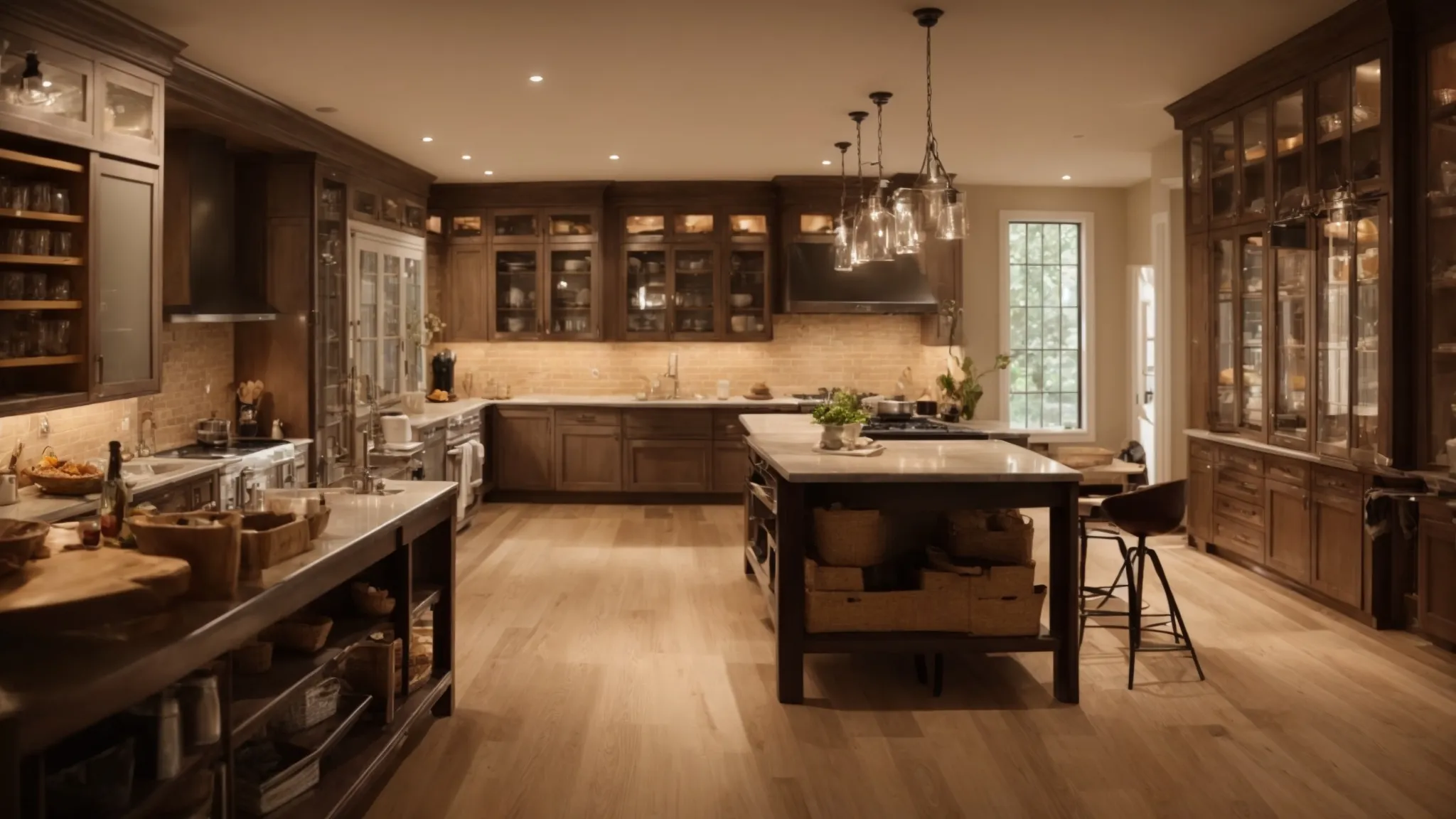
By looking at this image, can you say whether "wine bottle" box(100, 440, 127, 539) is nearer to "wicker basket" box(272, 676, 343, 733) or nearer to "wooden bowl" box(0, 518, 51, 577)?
"wooden bowl" box(0, 518, 51, 577)

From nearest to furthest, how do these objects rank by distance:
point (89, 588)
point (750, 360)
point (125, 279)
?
1. point (89, 588)
2. point (125, 279)
3. point (750, 360)

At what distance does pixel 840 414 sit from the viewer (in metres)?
5.02

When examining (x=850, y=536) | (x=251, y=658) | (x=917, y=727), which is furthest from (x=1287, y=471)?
(x=251, y=658)

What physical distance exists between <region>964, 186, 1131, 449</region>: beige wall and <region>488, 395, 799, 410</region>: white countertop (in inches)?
74.5

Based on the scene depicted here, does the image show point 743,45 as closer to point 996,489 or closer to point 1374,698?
point 996,489

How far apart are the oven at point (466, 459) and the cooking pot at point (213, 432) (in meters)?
2.02

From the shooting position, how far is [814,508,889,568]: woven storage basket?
14.5ft

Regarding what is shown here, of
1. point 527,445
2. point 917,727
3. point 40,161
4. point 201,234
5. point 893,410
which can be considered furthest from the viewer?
point 527,445

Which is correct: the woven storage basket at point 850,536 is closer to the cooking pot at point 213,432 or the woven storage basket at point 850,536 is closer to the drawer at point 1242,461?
the drawer at point 1242,461

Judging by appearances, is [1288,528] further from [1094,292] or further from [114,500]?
[114,500]

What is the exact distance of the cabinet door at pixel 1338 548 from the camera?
5.31 metres

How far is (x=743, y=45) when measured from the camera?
518cm

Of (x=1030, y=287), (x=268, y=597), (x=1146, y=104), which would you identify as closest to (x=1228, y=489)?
(x=1146, y=104)

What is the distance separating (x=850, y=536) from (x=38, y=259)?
345 cm
